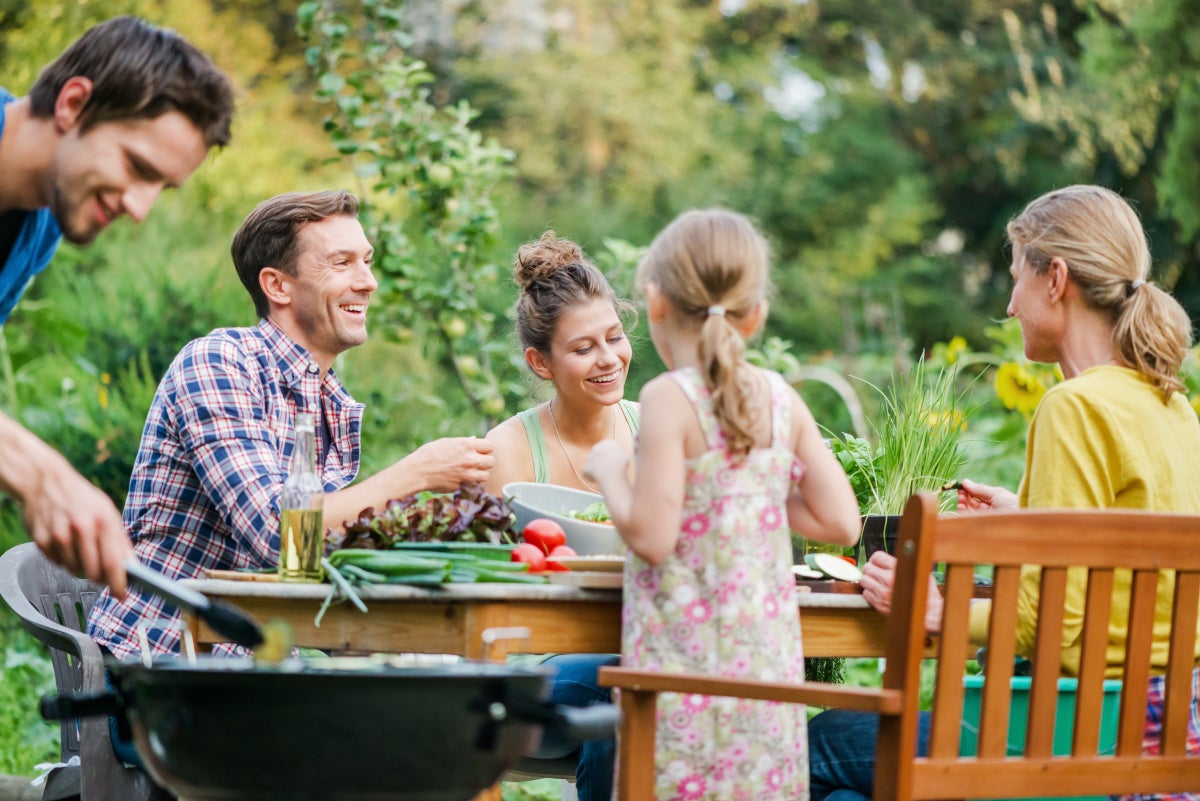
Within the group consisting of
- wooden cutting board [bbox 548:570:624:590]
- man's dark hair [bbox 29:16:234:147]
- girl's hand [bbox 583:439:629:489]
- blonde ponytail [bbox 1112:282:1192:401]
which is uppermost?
man's dark hair [bbox 29:16:234:147]

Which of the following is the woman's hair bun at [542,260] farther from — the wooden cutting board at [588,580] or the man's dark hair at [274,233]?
the wooden cutting board at [588,580]

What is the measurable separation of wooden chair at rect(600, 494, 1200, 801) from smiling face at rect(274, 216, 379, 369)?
1540 mm

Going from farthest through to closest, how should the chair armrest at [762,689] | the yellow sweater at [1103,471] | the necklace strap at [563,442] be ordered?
the necklace strap at [563,442], the yellow sweater at [1103,471], the chair armrest at [762,689]

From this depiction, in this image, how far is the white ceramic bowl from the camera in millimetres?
2805

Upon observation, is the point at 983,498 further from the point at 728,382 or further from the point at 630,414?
the point at 630,414

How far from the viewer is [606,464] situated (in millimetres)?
2305

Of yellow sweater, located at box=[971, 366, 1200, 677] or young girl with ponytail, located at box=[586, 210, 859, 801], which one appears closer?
young girl with ponytail, located at box=[586, 210, 859, 801]

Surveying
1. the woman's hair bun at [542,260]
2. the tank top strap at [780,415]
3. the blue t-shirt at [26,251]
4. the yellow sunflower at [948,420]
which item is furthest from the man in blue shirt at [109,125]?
the yellow sunflower at [948,420]

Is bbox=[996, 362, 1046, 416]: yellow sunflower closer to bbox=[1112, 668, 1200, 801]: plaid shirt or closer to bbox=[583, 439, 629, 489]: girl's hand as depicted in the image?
bbox=[1112, 668, 1200, 801]: plaid shirt

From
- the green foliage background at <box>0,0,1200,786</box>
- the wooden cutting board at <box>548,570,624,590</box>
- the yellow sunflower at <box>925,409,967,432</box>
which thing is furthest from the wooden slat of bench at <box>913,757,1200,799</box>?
the green foliage background at <box>0,0,1200,786</box>

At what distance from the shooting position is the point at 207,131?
88.7 inches

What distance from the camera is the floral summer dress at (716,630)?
2281 mm

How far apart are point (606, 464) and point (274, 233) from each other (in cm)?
151

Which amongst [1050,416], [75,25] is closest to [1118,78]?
[75,25]
